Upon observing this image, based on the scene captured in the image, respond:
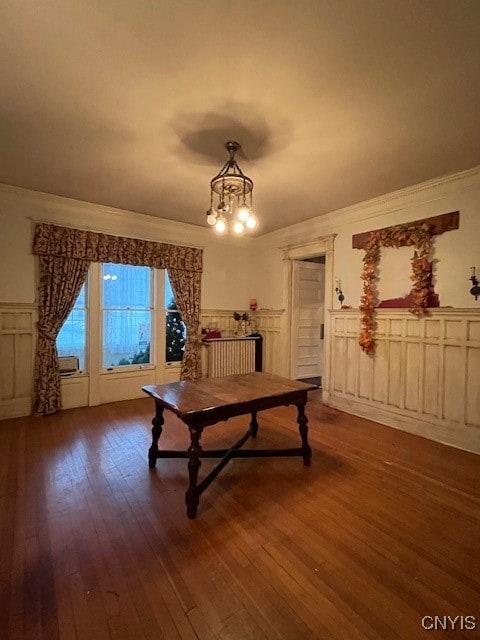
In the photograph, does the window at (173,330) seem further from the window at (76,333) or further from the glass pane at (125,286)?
the window at (76,333)

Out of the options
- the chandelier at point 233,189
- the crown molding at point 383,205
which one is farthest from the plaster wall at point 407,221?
the chandelier at point 233,189

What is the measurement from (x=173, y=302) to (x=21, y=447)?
2664 millimetres

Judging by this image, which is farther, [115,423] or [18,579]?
[115,423]

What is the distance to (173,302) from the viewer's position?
4.82 meters

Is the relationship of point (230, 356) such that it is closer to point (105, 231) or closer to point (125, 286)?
point (125, 286)

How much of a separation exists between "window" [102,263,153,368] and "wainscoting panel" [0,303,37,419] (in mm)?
862

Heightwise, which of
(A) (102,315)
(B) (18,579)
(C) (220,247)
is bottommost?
(B) (18,579)

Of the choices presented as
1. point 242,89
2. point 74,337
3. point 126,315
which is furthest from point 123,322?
point 242,89

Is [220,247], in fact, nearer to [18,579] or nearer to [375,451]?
[375,451]

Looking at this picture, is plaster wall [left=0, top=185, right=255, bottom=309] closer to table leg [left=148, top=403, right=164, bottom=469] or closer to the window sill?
the window sill

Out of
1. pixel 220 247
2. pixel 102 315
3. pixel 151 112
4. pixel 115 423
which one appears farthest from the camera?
pixel 220 247

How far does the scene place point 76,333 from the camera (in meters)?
4.06

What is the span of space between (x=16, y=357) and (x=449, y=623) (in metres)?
4.35

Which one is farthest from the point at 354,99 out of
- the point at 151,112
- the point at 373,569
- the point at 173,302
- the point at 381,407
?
the point at 173,302
